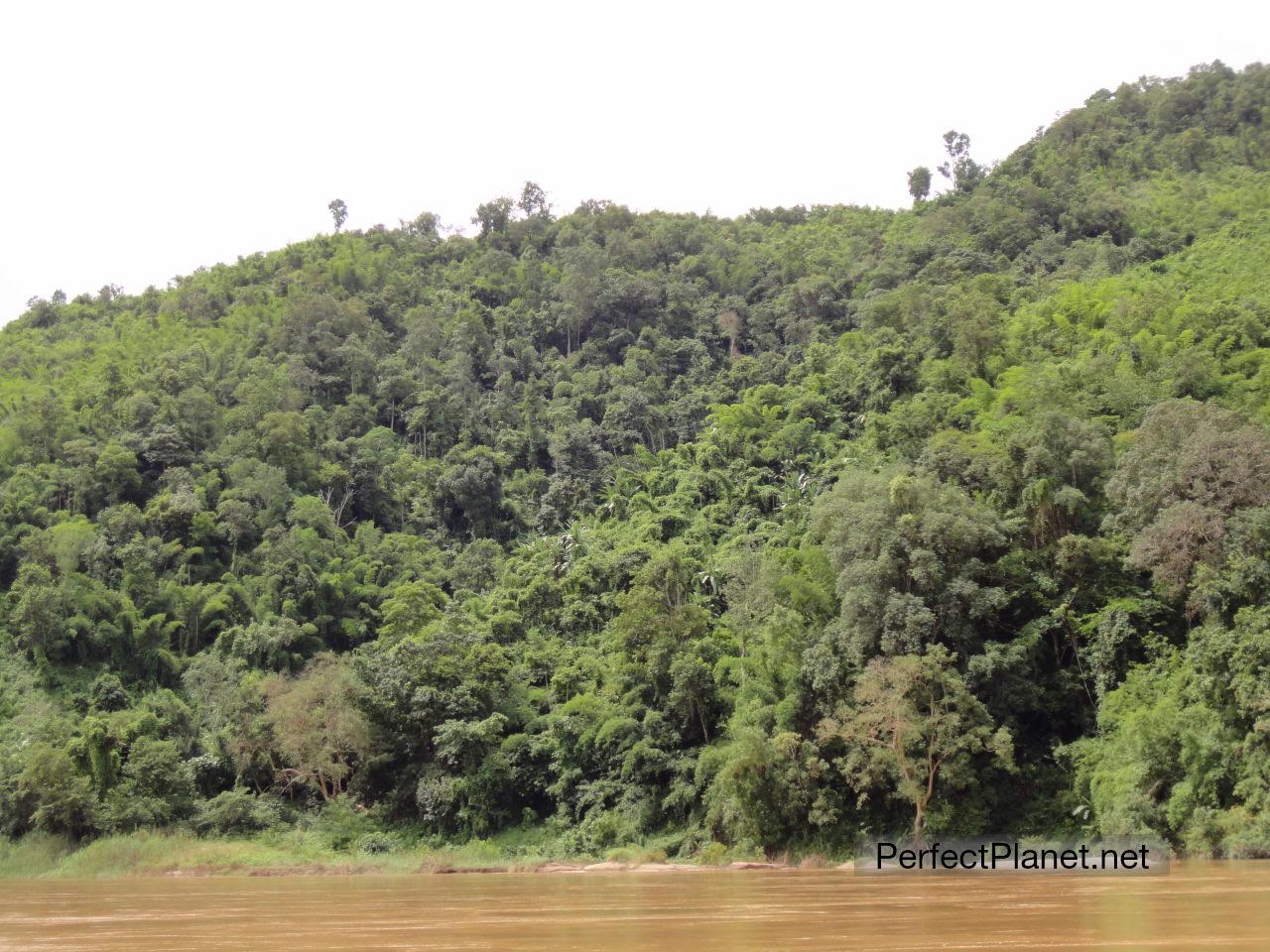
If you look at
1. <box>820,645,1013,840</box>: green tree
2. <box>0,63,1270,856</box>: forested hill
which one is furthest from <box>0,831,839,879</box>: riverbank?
<box>820,645,1013,840</box>: green tree

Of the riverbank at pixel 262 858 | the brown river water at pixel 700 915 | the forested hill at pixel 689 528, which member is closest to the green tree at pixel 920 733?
the forested hill at pixel 689 528

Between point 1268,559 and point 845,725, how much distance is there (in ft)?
→ 35.3

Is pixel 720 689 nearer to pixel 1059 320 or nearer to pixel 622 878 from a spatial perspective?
pixel 622 878

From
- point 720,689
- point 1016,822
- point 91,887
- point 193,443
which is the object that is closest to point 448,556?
point 193,443

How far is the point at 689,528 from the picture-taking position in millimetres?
50000

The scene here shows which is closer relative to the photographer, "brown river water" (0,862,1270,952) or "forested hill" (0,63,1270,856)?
"brown river water" (0,862,1270,952)

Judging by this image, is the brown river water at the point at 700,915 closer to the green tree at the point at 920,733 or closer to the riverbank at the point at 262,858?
the green tree at the point at 920,733

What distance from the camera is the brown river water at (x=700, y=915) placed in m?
11.8

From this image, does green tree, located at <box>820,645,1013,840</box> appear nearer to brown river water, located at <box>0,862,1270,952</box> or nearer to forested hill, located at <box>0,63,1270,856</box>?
forested hill, located at <box>0,63,1270,856</box>

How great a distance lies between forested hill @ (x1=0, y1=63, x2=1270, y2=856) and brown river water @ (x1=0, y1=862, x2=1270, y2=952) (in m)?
6.91

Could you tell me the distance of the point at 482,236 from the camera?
89.4 meters

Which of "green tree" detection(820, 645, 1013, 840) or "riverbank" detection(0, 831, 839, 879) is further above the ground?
"green tree" detection(820, 645, 1013, 840)

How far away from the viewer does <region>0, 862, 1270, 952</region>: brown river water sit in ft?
38.7

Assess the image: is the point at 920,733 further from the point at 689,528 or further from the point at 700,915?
the point at 689,528
